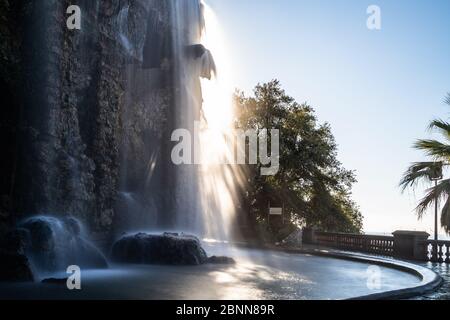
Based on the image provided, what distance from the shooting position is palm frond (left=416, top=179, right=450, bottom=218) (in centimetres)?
1728

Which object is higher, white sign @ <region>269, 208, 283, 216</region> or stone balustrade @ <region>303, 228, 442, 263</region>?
white sign @ <region>269, 208, 283, 216</region>

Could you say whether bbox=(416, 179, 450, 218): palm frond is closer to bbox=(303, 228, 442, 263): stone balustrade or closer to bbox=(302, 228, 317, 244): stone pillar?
bbox=(303, 228, 442, 263): stone balustrade

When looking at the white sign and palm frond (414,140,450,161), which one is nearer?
palm frond (414,140,450,161)

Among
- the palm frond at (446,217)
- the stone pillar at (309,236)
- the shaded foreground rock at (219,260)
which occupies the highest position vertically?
the palm frond at (446,217)

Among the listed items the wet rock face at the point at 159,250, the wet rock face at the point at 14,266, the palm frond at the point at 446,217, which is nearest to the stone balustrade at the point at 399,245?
the palm frond at the point at 446,217

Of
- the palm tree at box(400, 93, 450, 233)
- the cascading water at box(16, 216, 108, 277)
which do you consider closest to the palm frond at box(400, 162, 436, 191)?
the palm tree at box(400, 93, 450, 233)

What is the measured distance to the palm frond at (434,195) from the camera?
56.7 ft

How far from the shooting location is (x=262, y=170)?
3641 cm

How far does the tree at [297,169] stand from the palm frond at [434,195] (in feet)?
58.1

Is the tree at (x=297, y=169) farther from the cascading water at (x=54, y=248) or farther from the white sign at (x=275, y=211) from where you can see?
the cascading water at (x=54, y=248)

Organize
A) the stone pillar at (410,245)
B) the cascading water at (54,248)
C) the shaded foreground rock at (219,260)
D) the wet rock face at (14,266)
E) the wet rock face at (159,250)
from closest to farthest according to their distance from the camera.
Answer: the wet rock face at (14,266), the cascading water at (54,248), the wet rock face at (159,250), the shaded foreground rock at (219,260), the stone pillar at (410,245)

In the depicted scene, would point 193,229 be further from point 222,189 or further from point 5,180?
point 5,180

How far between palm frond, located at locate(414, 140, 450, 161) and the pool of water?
16.9 feet

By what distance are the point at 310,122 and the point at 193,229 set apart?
13.4m
